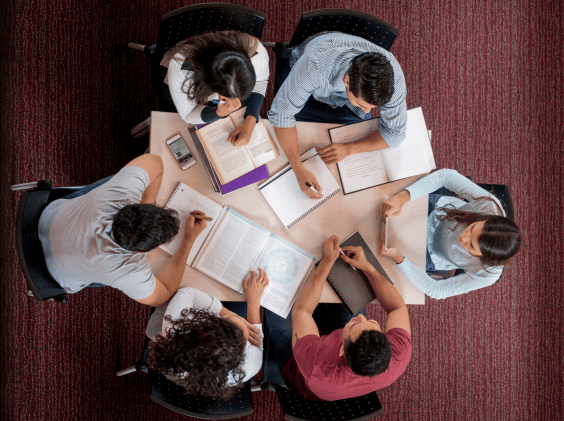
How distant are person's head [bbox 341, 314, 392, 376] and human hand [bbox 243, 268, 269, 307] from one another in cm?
36

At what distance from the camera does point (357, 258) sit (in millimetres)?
1528

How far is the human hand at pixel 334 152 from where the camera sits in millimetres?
1536

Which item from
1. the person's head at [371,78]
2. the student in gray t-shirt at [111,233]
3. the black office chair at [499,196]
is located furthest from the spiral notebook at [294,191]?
the black office chair at [499,196]

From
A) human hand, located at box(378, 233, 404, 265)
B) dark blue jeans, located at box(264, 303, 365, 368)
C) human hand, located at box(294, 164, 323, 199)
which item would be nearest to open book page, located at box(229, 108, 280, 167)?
human hand, located at box(294, 164, 323, 199)

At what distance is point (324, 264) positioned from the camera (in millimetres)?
1488

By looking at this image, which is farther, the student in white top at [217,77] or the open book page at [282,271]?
the open book page at [282,271]

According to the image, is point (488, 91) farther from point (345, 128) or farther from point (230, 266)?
point (230, 266)

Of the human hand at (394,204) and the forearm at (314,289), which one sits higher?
the human hand at (394,204)

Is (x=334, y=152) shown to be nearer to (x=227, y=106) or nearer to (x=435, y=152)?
(x=227, y=106)

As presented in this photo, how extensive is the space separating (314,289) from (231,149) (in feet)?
2.06

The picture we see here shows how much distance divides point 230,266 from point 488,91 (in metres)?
2.11

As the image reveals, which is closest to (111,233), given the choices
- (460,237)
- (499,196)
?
(460,237)

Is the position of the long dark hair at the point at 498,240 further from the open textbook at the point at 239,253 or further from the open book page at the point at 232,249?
the open book page at the point at 232,249

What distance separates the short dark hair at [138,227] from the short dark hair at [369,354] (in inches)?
29.8
